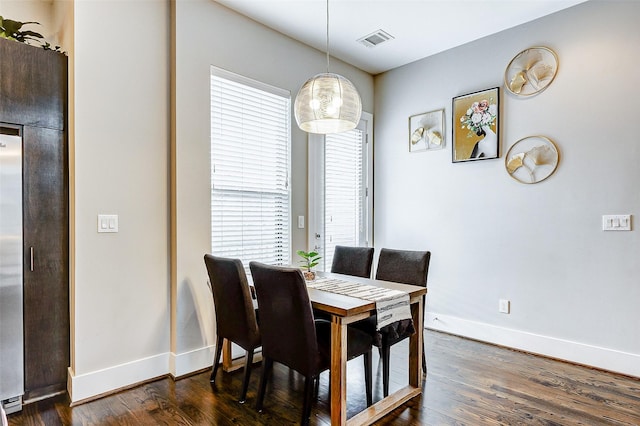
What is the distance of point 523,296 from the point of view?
130 inches

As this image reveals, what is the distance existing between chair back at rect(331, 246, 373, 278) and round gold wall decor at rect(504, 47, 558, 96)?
1.99m

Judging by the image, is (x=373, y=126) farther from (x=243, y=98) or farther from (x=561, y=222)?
(x=561, y=222)

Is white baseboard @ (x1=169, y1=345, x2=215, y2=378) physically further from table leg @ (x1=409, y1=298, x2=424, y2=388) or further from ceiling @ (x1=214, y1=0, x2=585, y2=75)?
ceiling @ (x1=214, y1=0, x2=585, y2=75)

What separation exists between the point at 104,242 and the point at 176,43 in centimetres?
154

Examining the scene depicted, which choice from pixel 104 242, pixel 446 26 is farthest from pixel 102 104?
pixel 446 26

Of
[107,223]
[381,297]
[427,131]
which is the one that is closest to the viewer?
[381,297]

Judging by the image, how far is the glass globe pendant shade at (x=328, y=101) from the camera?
227cm

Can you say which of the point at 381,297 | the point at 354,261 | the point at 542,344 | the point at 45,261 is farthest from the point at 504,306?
the point at 45,261

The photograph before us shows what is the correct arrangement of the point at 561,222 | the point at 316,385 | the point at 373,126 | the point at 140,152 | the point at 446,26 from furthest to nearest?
1. the point at 373,126
2. the point at 446,26
3. the point at 561,222
4. the point at 140,152
5. the point at 316,385

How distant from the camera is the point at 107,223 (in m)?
2.48

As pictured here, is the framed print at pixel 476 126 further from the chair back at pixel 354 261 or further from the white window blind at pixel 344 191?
the chair back at pixel 354 261

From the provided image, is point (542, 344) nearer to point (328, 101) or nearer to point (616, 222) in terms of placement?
point (616, 222)

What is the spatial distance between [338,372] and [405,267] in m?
1.16

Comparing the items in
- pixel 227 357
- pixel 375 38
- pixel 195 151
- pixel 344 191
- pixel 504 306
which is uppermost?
pixel 375 38
